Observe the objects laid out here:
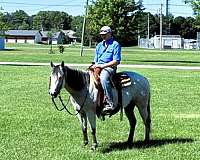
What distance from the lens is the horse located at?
9578 millimetres

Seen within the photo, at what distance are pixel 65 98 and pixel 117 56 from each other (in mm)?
9272

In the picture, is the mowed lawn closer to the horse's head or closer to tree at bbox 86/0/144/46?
the horse's head

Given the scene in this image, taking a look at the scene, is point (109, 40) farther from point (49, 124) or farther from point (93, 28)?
point (93, 28)

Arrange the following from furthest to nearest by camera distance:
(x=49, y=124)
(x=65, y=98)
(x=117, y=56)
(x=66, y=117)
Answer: (x=65, y=98) < (x=66, y=117) < (x=49, y=124) < (x=117, y=56)

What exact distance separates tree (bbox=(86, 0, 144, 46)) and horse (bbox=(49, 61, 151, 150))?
48.9 meters

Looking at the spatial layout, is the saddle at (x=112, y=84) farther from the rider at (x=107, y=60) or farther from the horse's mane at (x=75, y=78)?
the horse's mane at (x=75, y=78)

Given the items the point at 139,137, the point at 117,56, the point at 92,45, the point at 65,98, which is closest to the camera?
the point at 117,56

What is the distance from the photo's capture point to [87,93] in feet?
33.5

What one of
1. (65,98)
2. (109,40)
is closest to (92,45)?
(65,98)

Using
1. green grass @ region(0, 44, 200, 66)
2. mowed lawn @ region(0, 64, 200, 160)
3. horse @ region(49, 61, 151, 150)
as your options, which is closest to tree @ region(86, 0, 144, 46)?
green grass @ region(0, 44, 200, 66)

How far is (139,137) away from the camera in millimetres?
11766

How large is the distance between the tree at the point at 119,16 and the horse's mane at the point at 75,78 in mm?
49958

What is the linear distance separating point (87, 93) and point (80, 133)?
2.08 meters

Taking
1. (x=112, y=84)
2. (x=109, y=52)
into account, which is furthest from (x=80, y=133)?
(x=109, y=52)
